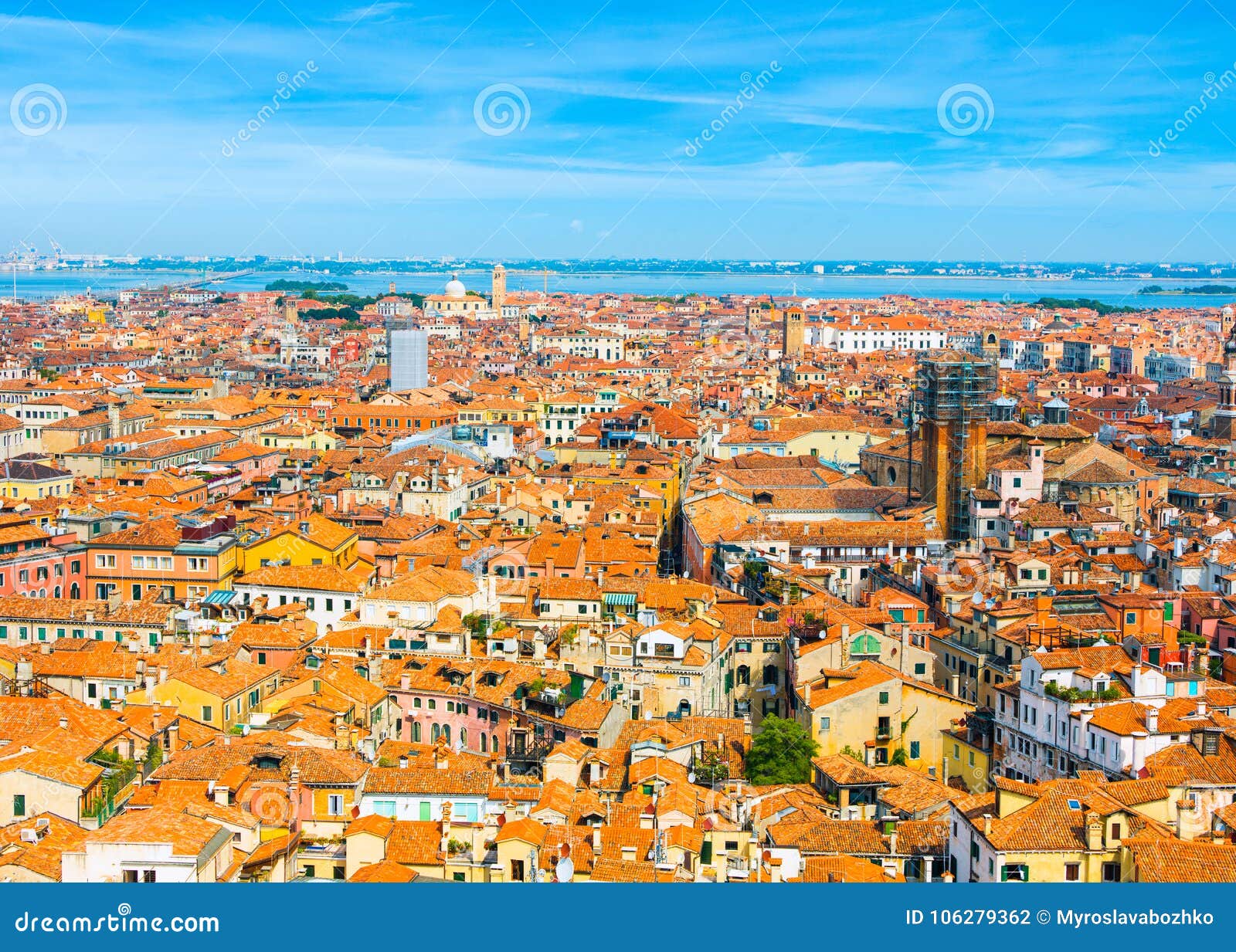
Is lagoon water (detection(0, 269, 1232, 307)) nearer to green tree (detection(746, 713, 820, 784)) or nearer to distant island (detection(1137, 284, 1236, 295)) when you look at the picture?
distant island (detection(1137, 284, 1236, 295))

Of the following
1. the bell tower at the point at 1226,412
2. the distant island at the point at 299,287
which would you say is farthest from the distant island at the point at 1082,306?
the bell tower at the point at 1226,412

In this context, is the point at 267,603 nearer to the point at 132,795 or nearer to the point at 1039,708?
the point at 132,795

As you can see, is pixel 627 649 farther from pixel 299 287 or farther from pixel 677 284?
pixel 677 284

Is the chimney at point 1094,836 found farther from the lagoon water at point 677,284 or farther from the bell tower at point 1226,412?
the lagoon water at point 677,284

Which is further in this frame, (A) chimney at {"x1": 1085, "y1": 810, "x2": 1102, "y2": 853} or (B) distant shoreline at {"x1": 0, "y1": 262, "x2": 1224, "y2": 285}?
(B) distant shoreline at {"x1": 0, "y1": 262, "x2": 1224, "y2": 285}

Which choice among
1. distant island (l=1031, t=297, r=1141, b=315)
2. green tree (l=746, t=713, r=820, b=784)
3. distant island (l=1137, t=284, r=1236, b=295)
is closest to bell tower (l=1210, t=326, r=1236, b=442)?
green tree (l=746, t=713, r=820, b=784)

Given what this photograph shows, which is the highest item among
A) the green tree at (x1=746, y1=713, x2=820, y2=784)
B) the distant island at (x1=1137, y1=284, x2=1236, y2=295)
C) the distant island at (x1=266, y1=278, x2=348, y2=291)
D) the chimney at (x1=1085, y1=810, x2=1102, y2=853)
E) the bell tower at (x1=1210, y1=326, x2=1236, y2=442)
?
the distant island at (x1=1137, y1=284, x2=1236, y2=295)

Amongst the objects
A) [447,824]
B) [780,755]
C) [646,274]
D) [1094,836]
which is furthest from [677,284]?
[1094,836]
